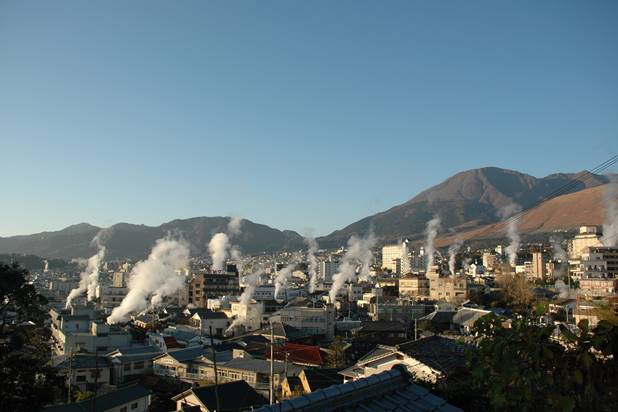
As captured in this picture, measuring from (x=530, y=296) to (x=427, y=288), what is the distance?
40.6ft

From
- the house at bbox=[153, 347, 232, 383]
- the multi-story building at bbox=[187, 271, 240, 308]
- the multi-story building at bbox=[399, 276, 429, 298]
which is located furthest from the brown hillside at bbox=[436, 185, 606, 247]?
the house at bbox=[153, 347, 232, 383]

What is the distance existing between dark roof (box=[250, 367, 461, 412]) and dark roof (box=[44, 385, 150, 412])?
10.6 meters

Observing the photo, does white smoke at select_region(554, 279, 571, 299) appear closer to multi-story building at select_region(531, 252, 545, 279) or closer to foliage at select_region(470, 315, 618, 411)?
multi-story building at select_region(531, 252, 545, 279)

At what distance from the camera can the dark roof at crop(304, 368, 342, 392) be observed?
637 inches

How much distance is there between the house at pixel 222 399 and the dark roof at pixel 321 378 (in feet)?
5.19

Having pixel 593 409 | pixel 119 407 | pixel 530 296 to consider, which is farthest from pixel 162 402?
pixel 530 296

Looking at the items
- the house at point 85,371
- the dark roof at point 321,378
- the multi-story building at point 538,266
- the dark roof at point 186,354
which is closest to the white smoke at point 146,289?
the dark roof at point 186,354

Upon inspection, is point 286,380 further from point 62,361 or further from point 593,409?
point 593,409

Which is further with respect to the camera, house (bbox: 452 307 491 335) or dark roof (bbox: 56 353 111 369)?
house (bbox: 452 307 491 335)

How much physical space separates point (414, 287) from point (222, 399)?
37283 mm

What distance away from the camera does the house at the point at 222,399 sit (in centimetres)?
1471

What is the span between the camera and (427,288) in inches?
1955

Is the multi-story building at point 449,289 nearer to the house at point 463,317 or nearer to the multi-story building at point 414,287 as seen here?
the multi-story building at point 414,287

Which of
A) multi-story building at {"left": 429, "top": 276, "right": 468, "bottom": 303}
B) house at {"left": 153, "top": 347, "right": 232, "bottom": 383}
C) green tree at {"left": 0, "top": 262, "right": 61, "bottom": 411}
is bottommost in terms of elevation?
house at {"left": 153, "top": 347, "right": 232, "bottom": 383}
